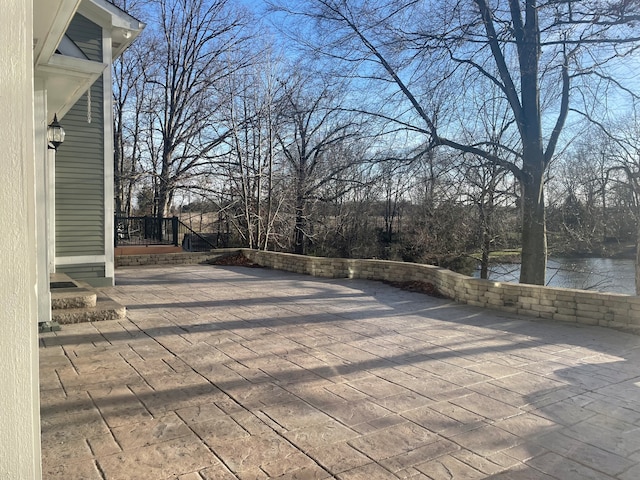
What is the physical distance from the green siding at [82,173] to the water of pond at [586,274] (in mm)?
10797

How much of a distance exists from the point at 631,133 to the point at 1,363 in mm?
12811

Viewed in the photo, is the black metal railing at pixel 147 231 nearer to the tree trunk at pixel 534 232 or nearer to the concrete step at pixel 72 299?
the concrete step at pixel 72 299

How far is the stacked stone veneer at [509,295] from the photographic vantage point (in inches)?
238

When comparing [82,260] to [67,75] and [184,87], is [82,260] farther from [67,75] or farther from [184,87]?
[184,87]

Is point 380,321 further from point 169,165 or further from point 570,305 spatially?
point 169,165

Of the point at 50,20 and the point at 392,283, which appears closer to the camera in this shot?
the point at 50,20

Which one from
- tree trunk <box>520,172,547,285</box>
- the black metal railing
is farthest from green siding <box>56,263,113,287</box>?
tree trunk <box>520,172,547,285</box>

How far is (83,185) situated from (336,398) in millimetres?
7024

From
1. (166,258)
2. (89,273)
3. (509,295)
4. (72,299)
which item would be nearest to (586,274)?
(509,295)

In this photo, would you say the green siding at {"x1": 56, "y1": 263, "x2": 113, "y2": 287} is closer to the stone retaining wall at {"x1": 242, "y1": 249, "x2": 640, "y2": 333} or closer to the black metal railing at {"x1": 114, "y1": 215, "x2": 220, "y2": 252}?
the black metal railing at {"x1": 114, "y1": 215, "x2": 220, "y2": 252}

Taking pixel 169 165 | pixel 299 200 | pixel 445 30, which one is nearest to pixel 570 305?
pixel 445 30

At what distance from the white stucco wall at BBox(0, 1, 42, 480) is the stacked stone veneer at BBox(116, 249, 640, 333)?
6.57 m

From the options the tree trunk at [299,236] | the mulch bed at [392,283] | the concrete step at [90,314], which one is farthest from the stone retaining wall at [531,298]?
the tree trunk at [299,236]

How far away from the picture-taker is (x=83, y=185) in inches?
339
